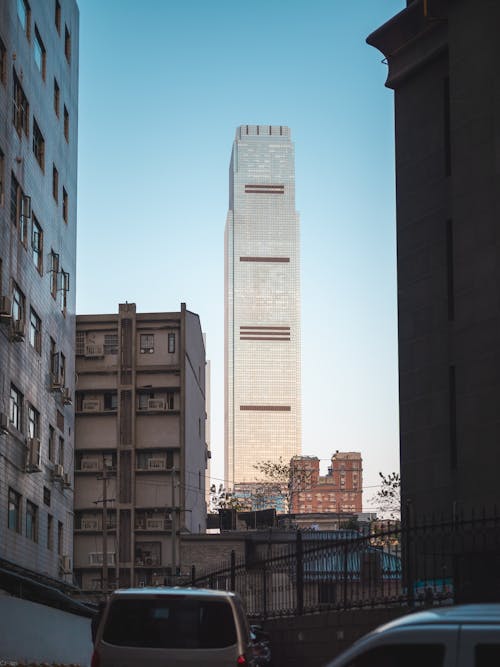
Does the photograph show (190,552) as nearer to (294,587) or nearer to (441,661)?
(294,587)

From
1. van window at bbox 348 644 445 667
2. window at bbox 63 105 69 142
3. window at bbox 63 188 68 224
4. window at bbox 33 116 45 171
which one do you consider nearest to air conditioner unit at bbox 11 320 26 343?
window at bbox 33 116 45 171

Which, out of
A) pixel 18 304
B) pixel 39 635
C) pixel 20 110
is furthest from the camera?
pixel 20 110

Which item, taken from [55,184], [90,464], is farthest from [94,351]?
[55,184]

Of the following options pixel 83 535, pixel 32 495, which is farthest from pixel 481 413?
pixel 83 535

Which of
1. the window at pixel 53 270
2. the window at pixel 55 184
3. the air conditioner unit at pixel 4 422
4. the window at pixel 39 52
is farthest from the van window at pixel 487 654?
the window at pixel 55 184

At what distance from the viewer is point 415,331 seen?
94.6ft

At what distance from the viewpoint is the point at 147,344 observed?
310 ft

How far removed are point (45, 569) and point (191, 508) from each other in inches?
1804

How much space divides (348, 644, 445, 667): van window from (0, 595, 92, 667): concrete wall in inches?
758

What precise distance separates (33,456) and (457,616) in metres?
36.8

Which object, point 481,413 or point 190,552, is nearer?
point 481,413

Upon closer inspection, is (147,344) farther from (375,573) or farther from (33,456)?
(375,573)

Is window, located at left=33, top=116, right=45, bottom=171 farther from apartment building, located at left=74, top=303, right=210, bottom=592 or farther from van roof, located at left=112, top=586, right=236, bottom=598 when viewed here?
apartment building, located at left=74, top=303, right=210, bottom=592

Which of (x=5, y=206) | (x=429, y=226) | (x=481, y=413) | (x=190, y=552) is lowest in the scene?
(x=190, y=552)
